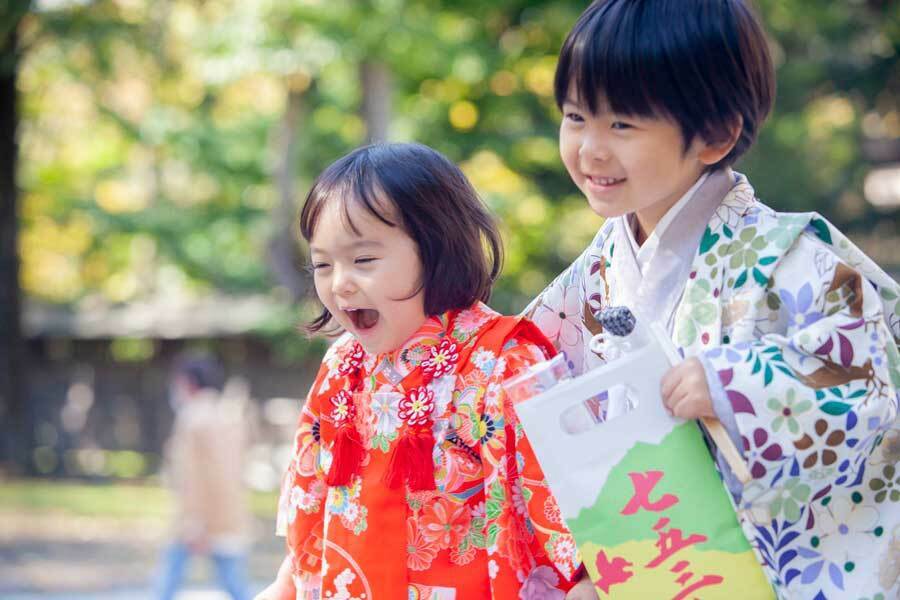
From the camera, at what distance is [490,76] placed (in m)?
12.2

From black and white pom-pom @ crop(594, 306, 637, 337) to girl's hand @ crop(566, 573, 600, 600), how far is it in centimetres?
46

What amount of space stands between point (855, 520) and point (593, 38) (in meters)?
0.98

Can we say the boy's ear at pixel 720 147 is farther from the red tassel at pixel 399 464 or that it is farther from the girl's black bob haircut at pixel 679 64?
the red tassel at pixel 399 464

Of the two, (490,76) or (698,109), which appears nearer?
(698,109)

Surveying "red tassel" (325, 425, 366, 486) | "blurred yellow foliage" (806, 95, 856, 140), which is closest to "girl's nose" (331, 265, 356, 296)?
"red tassel" (325, 425, 366, 486)

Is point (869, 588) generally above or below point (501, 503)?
below

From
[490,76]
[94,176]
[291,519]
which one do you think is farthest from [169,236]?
[291,519]

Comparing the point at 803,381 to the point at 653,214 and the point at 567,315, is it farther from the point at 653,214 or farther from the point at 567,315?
the point at 567,315

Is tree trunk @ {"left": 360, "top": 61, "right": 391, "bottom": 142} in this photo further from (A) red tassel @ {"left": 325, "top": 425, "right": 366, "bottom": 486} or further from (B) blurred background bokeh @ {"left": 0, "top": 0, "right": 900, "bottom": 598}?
Result: (A) red tassel @ {"left": 325, "top": 425, "right": 366, "bottom": 486}

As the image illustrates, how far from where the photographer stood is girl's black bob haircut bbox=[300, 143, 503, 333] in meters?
2.31

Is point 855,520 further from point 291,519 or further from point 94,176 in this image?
point 94,176

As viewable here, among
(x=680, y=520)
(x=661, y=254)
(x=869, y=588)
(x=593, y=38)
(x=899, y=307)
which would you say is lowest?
(x=869, y=588)

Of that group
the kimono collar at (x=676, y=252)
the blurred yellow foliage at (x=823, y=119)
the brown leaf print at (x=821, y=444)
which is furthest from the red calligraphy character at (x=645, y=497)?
the blurred yellow foliage at (x=823, y=119)

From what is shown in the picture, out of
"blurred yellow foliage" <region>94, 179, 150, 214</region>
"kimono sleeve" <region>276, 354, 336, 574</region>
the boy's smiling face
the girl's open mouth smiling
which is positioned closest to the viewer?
the boy's smiling face
